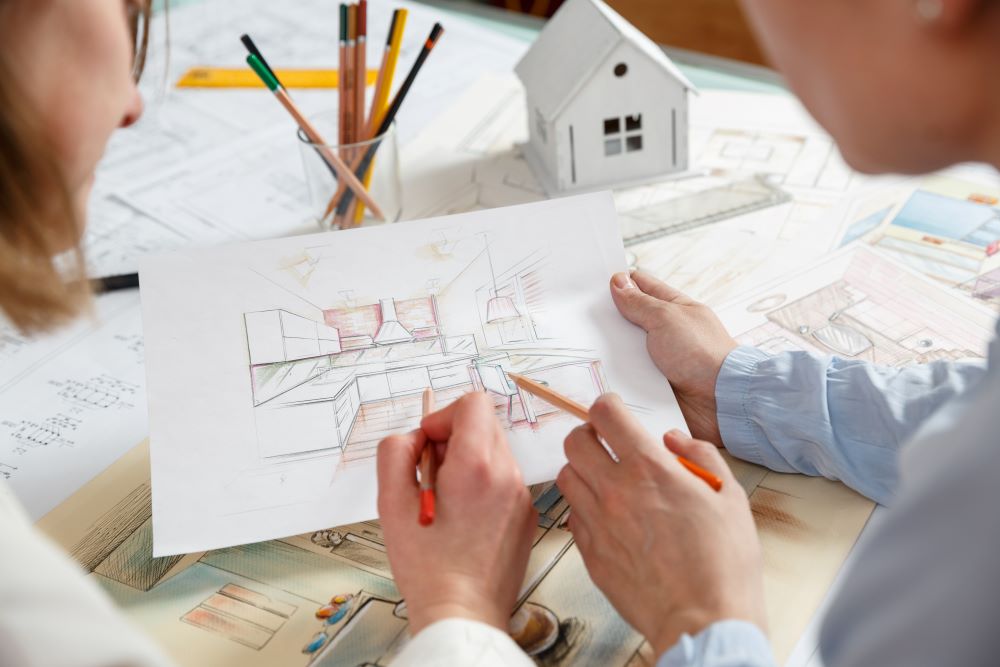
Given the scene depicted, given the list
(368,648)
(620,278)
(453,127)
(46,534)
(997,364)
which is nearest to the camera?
(997,364)

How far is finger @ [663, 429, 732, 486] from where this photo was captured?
736 millimetres

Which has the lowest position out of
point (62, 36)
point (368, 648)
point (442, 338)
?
point (368, 648)

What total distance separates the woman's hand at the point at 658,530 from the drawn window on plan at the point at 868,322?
0.26 meters

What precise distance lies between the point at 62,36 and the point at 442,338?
0.41 m

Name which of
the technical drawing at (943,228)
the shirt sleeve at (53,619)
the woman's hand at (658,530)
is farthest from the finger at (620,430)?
the technical drawing at (943,228)

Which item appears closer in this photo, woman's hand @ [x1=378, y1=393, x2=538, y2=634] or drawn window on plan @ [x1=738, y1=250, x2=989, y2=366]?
woman's hand @ [x1=378, y1=393, x2=538, y2=634]

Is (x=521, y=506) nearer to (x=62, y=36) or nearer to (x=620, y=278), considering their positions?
(x=620, y=278)

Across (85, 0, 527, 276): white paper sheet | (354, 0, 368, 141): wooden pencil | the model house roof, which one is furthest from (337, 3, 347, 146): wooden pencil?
the model house roof

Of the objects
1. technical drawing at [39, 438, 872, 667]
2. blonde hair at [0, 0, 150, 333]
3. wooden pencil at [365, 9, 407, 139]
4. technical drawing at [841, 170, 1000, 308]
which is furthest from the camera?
wooden pencil at [365, 9, 407, 139]

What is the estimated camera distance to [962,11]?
1.57ft

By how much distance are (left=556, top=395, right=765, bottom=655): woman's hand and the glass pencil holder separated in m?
0.53

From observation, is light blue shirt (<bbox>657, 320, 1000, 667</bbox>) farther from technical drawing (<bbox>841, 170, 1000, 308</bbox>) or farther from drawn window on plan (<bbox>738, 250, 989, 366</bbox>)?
technical drawing (<bbox>841, 170, 1000, 308</bbox>)

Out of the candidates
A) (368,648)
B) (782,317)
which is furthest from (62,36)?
(782,317)

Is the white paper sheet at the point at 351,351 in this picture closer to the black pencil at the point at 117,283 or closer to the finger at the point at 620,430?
the finger at the point at 620,430
